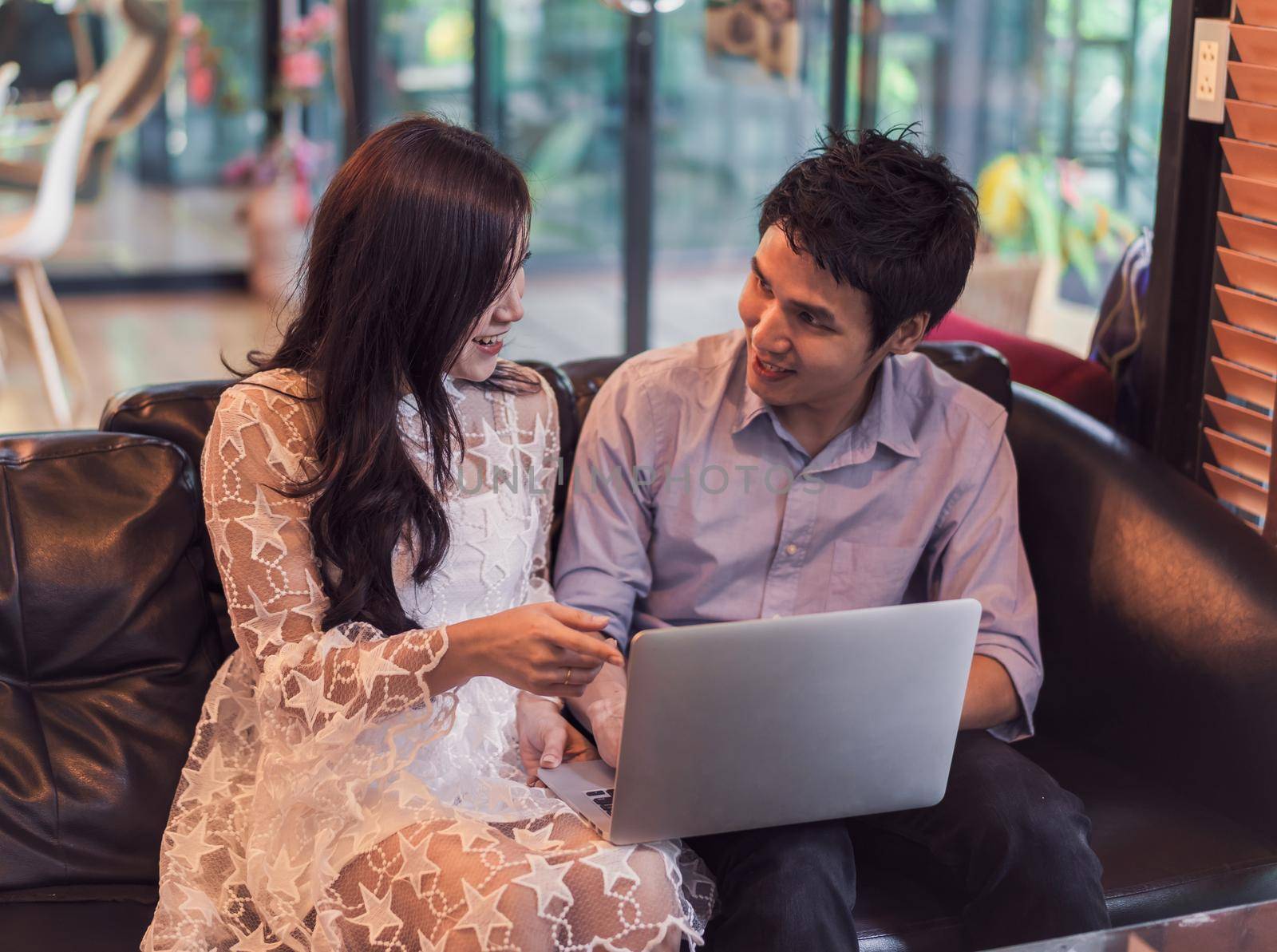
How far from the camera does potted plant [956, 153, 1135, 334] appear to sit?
354 cm

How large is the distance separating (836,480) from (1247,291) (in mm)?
750

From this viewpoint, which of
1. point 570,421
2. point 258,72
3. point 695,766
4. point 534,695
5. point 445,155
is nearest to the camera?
point 695,766

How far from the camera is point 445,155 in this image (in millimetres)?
1514

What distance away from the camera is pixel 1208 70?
2088mm

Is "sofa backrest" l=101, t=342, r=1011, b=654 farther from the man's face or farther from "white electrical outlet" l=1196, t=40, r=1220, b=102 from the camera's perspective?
"white electrical outlet" l=1196, t=40, r=1220, b=102

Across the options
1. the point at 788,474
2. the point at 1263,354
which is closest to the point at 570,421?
the point at 788,474

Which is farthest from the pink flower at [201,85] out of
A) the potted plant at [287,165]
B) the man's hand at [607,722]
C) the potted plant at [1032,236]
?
the man's hand at [607,722]

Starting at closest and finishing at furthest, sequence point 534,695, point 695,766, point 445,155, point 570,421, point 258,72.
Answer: point 695,766, point 445,155, point 534,695, point 570,421, point 258,72

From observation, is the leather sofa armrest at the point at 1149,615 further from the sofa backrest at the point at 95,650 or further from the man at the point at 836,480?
the sofa backrest at the point at 95,650

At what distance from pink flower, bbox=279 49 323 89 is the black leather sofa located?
4867mm

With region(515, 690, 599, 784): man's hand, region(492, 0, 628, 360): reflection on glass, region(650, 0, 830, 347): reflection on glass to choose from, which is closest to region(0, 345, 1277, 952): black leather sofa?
region(515, 690, 599, 784): man's hand

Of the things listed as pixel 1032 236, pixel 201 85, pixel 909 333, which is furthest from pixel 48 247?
pixel 909 333

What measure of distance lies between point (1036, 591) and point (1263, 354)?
0.47 meters

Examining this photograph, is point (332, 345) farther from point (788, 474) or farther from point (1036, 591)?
point (1036, 591)
